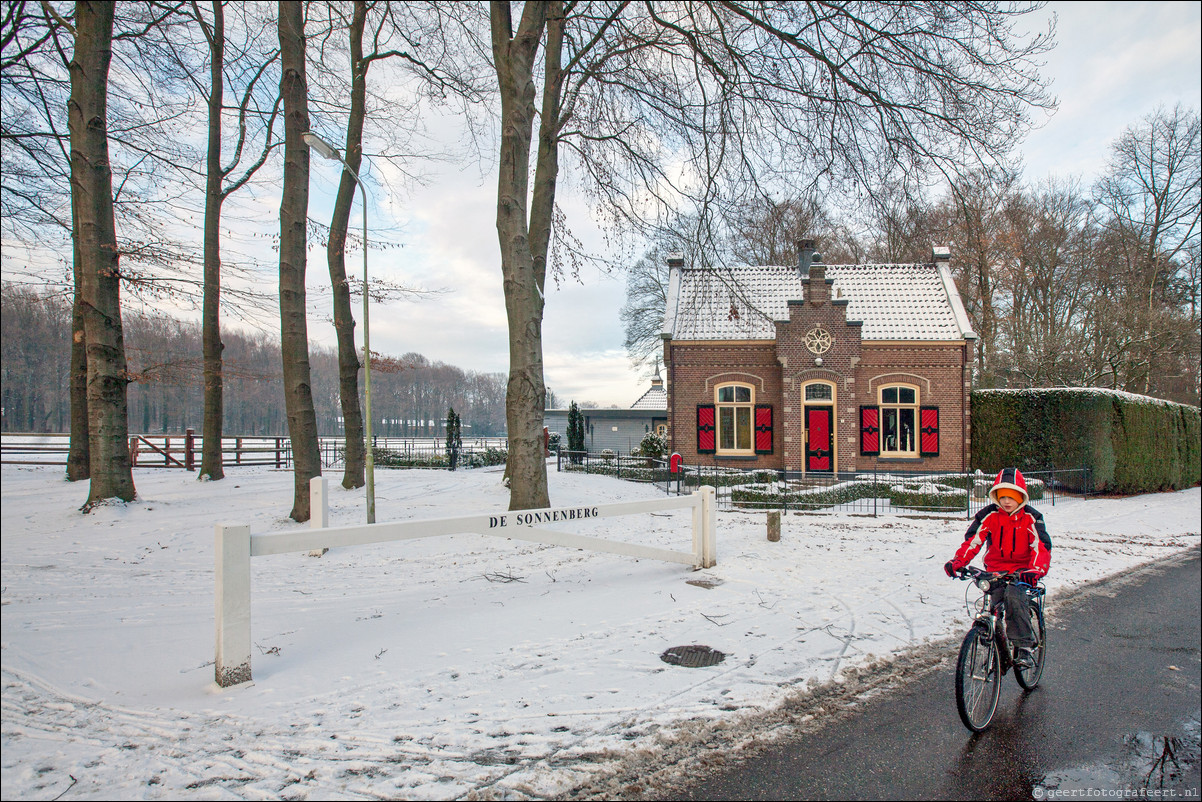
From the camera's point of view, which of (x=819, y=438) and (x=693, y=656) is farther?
(x=819, y=438)

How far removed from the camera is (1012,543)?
4.35 metres

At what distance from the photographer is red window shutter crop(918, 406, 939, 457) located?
66.3 ft

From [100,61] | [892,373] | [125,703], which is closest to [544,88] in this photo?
[100,61]

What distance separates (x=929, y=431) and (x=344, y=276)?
18118 millimetres

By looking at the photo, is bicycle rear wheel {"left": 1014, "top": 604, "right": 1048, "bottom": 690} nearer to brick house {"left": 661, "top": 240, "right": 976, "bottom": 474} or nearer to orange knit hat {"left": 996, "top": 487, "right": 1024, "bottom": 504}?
orange knit hat {"left": 996, "top": 487, "right": 1024, "bottom": 504}

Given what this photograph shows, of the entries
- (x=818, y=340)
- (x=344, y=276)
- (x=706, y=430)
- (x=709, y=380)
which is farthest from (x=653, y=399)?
(x=344, y=276)

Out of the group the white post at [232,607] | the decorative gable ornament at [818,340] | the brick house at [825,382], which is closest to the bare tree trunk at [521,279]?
the white post at [232,607]

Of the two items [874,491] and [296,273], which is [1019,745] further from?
[296,273]

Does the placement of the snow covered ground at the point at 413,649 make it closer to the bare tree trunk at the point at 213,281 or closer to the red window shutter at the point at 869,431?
the bare tree trunk at the point at 213,281

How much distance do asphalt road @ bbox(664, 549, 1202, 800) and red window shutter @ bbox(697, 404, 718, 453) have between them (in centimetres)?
1587

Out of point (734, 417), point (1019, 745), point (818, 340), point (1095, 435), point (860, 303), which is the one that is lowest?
point (1019, 745)

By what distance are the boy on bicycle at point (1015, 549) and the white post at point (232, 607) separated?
487 centimetres

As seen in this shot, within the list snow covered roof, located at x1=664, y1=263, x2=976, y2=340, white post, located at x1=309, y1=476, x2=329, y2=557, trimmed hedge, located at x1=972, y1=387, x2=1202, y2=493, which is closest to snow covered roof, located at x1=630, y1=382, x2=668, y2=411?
snow covered roof, located at x1=664, y1=263, x2=976, y2=340

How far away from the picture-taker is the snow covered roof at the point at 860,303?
20688 millimetres
